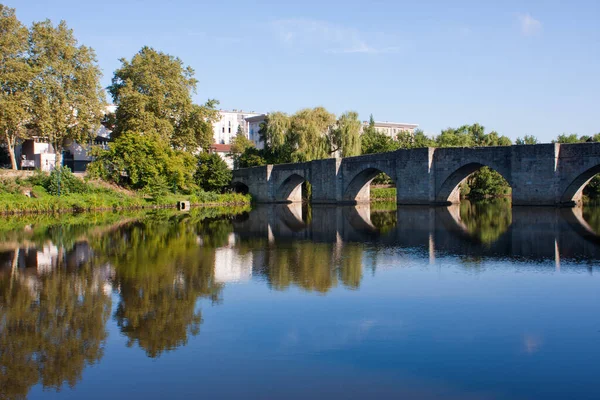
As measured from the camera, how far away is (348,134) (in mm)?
50250

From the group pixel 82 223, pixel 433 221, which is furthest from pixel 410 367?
pixel 82 223

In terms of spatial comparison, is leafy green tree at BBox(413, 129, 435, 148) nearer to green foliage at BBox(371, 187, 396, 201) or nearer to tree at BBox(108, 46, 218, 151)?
green foliage at BBox(371, 187, 396, 201)

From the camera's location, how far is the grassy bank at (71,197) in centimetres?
3850

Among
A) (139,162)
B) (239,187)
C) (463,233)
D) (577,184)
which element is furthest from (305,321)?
(239,187)

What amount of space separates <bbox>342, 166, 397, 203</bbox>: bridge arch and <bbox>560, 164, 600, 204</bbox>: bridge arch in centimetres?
1404

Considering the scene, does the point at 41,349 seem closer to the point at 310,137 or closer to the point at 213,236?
the point at 213,236

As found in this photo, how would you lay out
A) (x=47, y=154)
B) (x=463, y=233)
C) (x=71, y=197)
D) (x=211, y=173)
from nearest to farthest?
(x=463, y=233), (x=71, y=197), (x=47, y=154), (x=211, y=173)

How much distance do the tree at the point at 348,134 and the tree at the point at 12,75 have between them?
2396 centimetres

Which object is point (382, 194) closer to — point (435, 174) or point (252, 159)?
point (252, 159)

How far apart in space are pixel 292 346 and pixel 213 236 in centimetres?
1453

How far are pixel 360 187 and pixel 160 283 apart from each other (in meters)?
34.6

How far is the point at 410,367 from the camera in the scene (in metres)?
7.37

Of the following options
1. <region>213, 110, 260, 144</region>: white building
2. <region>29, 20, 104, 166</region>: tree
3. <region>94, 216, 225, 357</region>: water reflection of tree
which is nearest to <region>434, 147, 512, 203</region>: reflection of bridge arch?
<region>94, 216, 225, 357</region>: water reflection of tree

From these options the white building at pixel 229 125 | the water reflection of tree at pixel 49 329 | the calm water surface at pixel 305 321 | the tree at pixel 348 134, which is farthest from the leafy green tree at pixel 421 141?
the water reflection of tree at pixel 49 329
